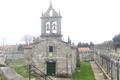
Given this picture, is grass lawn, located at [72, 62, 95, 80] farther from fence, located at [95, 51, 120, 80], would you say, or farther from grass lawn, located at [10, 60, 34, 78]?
grass lawn, located at [10, 60, 34, 78]

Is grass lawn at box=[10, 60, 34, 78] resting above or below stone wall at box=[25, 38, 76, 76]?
below

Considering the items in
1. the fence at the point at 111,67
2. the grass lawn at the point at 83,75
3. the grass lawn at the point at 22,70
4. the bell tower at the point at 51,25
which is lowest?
the grass lawn at the point at 83,75

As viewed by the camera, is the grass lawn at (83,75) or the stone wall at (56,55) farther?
the stone wall at (56,55)

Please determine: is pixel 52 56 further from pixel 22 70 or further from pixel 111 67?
pixel 111 67

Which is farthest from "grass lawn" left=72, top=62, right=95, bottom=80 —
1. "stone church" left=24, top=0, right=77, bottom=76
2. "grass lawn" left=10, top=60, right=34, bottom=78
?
"grass lawn" left=10, top=60, right=34, bottom=78

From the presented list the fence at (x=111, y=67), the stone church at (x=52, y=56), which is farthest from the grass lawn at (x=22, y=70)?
the fence at (x=111, y=67)

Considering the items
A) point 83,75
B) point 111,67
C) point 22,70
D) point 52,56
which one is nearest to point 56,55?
point 52,56

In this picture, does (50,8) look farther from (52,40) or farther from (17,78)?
(17,78)

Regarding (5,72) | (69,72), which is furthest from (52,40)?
(5,72)

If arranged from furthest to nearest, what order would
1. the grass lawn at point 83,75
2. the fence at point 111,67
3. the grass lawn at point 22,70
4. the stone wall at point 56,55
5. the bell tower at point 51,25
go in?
the bell tower at point 51,25 < the stone wall at point 56,55 < the grass lawn at point 83,75 < the grass lawn at point 22,70 < the fence at point 111,67

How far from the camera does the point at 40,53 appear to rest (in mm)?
34531

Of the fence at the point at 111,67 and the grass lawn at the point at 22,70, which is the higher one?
the fence at the point at 111,67

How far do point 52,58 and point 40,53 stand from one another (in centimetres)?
170

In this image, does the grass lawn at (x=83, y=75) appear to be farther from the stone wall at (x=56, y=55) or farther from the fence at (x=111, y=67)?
the fence at (x=111, y=67)
